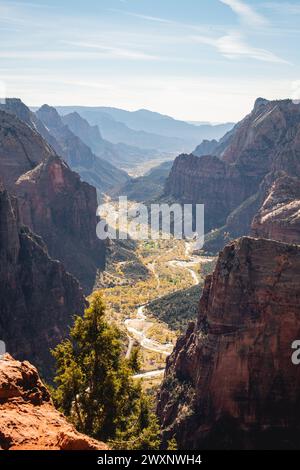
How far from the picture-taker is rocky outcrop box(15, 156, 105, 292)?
168 metres

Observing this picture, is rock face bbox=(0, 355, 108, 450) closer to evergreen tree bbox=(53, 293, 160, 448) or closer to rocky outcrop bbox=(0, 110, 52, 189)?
evergreen tree bbox=(53, 293, 160, 448)

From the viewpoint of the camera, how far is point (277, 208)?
131 meters

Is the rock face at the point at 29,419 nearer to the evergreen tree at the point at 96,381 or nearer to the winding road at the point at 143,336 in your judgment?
the evergreen tree at the point at 96,381

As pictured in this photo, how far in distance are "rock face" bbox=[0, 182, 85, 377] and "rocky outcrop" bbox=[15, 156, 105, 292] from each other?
54.6 meters

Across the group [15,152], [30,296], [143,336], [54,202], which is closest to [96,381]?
[30,296]

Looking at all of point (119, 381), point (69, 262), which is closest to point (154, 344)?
point (69, 262)

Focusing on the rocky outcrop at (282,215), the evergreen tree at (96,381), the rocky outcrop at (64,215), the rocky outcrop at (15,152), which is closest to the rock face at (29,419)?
the evergreen tree at (96,381)

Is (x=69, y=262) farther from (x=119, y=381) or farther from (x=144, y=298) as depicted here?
(x=119, y=381)

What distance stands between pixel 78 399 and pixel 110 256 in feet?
505

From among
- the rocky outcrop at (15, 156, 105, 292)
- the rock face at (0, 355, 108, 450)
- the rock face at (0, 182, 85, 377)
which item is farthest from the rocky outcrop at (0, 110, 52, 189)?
the rock face at (0, 355, 108, 450)

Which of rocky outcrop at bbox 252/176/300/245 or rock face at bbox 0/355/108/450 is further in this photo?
rocky outcrop at bbox 252/176/300/245

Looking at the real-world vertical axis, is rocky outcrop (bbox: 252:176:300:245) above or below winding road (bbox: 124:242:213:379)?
above

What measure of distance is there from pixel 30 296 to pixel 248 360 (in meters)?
50.8

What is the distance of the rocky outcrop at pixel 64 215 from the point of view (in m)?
168
